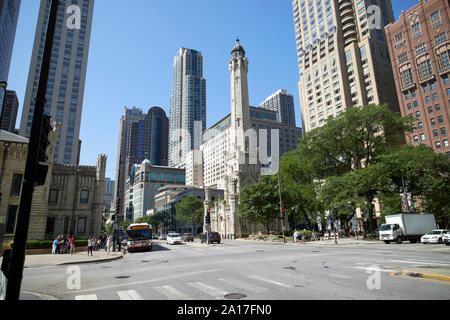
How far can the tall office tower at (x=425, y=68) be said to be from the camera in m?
64.8

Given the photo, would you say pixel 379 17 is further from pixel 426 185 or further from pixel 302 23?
pixel 426 185

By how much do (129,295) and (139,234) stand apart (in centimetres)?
2329

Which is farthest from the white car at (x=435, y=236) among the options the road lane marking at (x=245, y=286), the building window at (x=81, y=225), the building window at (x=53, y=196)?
the building window at (x=53, y=196)

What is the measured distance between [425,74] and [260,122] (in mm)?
85240

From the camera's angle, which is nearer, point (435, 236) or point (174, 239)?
point (435, 236)

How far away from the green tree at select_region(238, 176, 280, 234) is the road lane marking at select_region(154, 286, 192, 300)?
4006 centimetres

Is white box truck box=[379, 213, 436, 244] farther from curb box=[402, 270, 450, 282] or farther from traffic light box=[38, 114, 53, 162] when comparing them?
traffic light box=[38, 114, 53, 162]

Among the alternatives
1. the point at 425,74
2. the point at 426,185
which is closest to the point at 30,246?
the point at 426,185

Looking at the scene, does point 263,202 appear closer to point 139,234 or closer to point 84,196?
point 139,234

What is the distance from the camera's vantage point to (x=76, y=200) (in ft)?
131

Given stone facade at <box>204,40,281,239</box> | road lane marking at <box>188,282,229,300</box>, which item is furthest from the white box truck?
stone facade at <box>204,40,281,239</box>

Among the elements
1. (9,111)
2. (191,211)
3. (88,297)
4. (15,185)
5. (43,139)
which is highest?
(9,111)

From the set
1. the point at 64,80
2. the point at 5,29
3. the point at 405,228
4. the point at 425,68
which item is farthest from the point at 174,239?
the point at 64,80
